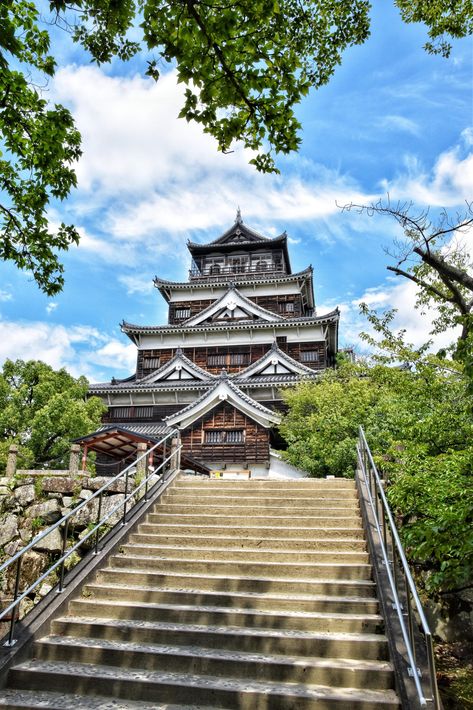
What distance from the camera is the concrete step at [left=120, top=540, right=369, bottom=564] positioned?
5.75 m

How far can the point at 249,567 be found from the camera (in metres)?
5.69

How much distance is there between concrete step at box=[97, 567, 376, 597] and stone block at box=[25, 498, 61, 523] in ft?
14.6

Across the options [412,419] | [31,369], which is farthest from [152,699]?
[31,369]

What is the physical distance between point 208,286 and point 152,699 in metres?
30.1

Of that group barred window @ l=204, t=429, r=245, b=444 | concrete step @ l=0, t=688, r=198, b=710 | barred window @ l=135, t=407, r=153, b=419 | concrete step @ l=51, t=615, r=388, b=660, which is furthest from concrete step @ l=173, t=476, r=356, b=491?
barred window @ l=135, t=407, r=153, b=419

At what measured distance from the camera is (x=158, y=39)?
4.35 metres

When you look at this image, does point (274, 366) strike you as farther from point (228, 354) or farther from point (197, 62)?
point (197, 62)

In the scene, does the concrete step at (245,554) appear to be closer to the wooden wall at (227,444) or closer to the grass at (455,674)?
the grass at (455,674)

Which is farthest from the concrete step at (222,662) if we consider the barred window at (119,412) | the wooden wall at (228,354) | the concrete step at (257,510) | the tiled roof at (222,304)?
the tiled roof at (222,304)

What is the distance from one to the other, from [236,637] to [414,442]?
14.6ft

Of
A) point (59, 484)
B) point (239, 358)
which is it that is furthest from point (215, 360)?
point (59, 484)

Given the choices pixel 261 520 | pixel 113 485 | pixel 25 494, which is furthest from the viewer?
pixel 25 494

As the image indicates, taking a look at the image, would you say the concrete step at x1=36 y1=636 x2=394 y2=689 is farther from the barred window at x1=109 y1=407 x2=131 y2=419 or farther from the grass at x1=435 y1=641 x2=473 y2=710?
the barred window at x1=109 y1=407 x2=131 y2=419

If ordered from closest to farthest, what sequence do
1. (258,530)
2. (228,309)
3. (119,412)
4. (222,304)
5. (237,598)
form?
(237,598) < (258,530) < (119,412) < (228,309) < (222,304)
